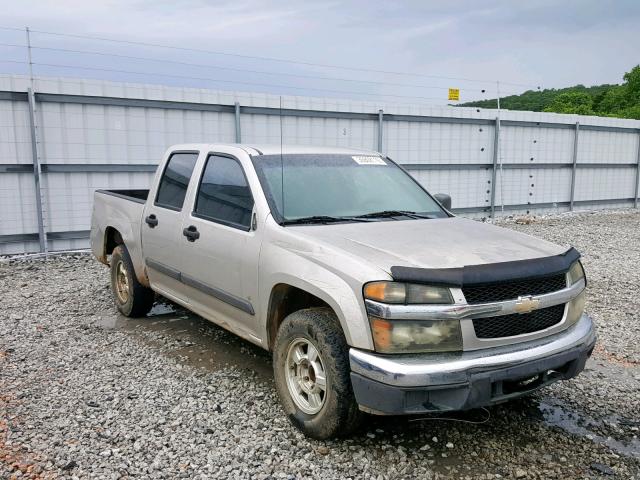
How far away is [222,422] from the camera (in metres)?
3.73

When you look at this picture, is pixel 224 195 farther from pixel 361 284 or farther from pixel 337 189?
pixel 361 284

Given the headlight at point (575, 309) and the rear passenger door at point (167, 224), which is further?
the rear passenger door at point (167, 224)

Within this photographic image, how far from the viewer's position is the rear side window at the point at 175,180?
4969mm

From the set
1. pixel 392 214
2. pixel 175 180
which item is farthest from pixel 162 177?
pixel 392 214

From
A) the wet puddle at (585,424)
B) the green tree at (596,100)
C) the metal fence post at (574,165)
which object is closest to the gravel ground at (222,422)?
the wet puddle at (585,424)

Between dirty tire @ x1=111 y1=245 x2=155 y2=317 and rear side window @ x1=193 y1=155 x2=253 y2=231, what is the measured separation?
5.18ft

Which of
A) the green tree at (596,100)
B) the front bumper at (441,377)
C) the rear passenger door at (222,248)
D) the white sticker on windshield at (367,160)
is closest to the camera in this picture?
the front bumper at (441,377)

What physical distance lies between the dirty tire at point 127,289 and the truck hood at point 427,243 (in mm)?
2733

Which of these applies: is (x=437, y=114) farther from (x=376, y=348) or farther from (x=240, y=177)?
(x=376, y=348)

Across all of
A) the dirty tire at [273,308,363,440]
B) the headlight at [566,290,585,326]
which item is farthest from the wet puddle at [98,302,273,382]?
the headlight at [566,290,585,326]

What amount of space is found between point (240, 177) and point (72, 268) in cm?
561

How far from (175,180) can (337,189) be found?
1671mm

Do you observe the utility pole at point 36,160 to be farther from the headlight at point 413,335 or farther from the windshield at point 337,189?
the headlight at point 413,335

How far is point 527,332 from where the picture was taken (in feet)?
10.5
